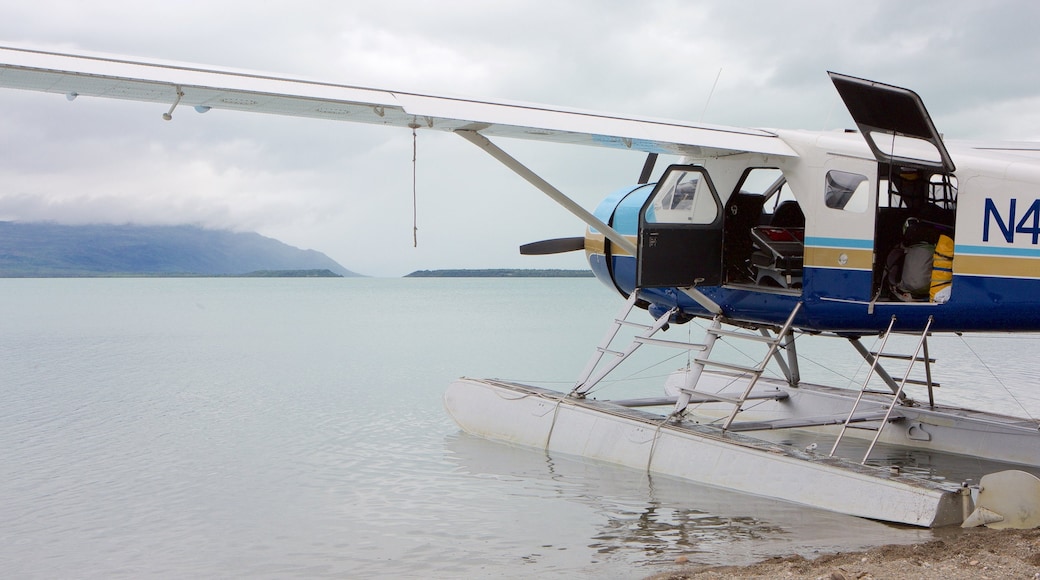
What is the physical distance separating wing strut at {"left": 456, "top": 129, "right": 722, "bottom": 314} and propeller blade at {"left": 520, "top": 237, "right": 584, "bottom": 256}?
119 centimetres

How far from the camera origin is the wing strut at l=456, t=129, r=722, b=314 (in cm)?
739

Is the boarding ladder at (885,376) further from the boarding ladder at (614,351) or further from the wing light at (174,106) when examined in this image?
the wing light at (174,106)

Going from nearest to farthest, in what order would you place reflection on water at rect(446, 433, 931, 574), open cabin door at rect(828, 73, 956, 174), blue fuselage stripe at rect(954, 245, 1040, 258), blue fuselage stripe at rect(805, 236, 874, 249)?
reflection on water at rect(446, 433, 931, 574) → blue fuselage stripe at rect(954, 245, 1040, 258) → open cabin door at rect(828, 73, 956, 174) → blue fuselage stripe at rect(805, 236, 874, 249)

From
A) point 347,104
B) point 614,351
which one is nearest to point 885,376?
point 614,351

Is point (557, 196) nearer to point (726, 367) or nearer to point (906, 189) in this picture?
point (726, 367)

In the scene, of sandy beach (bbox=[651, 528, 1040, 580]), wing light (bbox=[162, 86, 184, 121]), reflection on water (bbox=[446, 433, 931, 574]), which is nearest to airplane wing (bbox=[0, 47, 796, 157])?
wing light (bbox=[162, 86, 184, 121])

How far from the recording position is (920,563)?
4.77 metres

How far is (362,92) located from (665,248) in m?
2.66

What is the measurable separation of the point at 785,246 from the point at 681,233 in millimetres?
923

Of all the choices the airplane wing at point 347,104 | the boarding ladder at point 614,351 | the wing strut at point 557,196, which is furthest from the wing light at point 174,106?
the boarding ladder at point 614,351

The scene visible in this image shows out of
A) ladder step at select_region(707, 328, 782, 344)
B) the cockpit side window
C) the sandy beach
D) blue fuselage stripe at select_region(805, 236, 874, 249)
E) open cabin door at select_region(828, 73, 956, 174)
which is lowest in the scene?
the sandy beach

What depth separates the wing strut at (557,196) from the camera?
24.2 feet

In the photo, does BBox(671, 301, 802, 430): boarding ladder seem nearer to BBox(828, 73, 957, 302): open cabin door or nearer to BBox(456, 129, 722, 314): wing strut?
BBox(456, 129, 722, 314): wing strut

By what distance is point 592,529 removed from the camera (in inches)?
260
